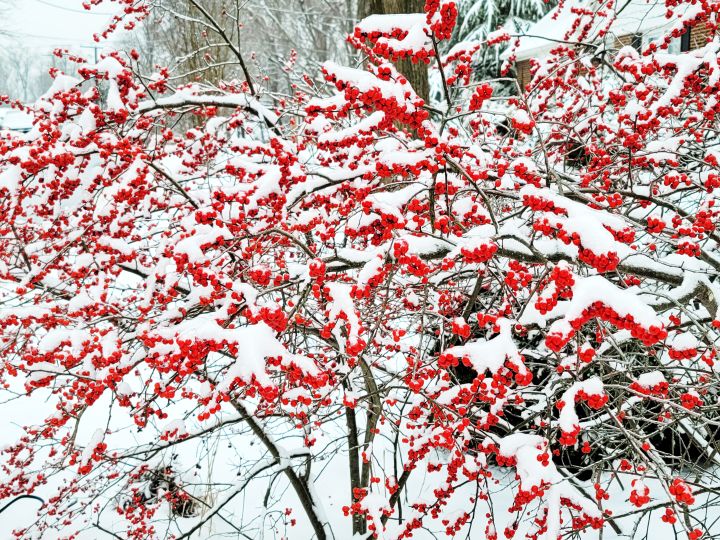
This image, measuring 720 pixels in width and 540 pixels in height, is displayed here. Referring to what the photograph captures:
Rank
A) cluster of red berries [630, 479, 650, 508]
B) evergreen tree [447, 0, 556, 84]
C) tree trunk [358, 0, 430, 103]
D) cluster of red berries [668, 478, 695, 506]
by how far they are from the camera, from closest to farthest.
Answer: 1. cluster of red berries [668, 478, 695, 506]
2. cluster of red berries [630, 479, 650, 508]
3. tree trunk [358, 0, 430, 103]
4. evergreen tree [447, 0, 556, 84]

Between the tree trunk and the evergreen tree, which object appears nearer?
the tree trunk

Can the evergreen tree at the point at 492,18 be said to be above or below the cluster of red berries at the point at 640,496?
above

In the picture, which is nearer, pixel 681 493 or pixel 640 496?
pixel 681 493

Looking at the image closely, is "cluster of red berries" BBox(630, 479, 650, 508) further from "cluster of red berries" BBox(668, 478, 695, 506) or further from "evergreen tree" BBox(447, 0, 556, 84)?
"evergreen tree" BBox(447, 0, 556, 84)

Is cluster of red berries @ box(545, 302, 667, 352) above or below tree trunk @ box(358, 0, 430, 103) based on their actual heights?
below

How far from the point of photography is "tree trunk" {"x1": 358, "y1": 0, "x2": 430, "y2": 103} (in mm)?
5215

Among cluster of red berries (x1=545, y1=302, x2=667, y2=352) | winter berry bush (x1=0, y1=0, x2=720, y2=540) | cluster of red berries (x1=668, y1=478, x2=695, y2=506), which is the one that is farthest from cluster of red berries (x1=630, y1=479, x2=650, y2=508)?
cluster of red berries (x1=545, y1=302, x2=667, y2=352)

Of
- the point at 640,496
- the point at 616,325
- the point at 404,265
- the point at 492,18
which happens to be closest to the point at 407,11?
the point at 404,265

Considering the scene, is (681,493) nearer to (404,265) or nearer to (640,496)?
(640,496)

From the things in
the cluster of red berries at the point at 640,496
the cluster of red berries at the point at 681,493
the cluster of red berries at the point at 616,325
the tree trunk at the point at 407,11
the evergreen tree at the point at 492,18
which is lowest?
the cluster of red berries at the point at 640,496

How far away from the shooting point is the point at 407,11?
5.27 meters

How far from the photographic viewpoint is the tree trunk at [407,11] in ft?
17.1

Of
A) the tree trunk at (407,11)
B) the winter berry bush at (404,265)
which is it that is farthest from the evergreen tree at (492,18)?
the winter berry bush at (404,265)

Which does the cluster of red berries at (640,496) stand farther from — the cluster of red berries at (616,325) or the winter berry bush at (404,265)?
the cluster of red berries at (616,325)
